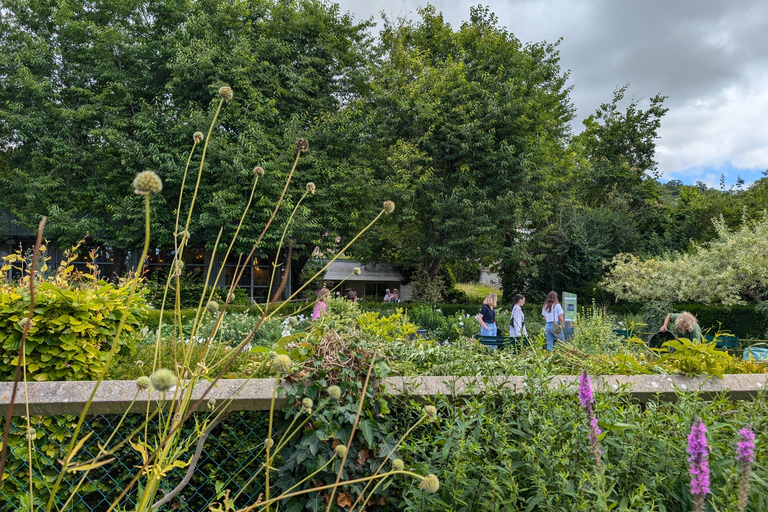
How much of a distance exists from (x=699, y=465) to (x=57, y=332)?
10.2ft

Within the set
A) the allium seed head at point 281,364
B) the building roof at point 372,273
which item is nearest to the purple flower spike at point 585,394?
the allium seed head at point 281,364

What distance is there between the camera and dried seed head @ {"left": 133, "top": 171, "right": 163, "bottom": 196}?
79 centimetres

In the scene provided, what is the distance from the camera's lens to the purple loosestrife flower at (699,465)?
0.96 metres

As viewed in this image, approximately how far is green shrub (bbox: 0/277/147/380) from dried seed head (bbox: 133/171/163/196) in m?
2.25

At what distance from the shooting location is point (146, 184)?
80 cm

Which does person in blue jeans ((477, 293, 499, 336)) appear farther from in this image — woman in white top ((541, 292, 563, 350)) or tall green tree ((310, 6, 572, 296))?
tall green tree ((310, 6, 572, 296))

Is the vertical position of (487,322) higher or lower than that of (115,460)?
lower

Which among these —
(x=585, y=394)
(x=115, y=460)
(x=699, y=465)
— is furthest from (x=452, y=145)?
(x=699, y=465)

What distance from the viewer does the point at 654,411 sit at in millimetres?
1736

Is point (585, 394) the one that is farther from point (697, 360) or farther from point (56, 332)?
point (56, 332)

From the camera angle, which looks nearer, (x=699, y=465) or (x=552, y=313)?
(x=699, y=465)

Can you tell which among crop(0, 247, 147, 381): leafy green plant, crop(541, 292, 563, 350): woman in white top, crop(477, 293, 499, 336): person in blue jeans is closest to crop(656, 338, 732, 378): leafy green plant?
crop(0, 247, 147, 381): leafy green plant

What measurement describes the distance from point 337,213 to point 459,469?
44.8 feet

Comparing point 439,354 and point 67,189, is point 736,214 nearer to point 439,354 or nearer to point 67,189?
point 439,354
